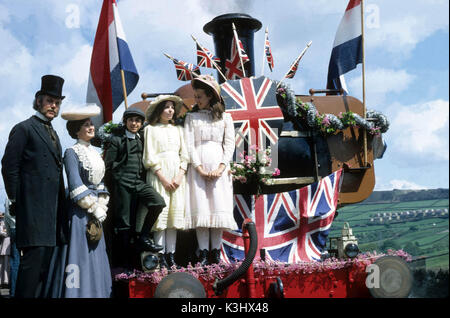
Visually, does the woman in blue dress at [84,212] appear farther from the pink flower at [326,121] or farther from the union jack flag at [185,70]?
the pink flower at [326,121]

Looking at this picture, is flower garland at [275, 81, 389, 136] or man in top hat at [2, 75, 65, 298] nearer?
man in top hat at [2, 75, 65, 298]

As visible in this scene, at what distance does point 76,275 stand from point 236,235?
191 cm

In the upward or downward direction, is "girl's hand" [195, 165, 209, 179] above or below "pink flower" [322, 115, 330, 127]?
below

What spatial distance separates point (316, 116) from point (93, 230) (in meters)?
3.23

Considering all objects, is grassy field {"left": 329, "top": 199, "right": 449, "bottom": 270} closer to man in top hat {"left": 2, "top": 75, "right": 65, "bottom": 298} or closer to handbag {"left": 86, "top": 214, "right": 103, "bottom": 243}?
handbag {"left": 86, "top": 214, "right": 103, "bottom": 243}

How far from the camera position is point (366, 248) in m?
5.61

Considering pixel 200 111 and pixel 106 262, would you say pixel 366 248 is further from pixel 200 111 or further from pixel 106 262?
pixel 106 262

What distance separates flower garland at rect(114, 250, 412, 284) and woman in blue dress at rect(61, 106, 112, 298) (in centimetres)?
27

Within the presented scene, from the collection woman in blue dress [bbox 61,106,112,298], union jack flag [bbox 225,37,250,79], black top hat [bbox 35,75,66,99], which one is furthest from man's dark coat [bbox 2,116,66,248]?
union jack flag [bbox 225,37,250,79]

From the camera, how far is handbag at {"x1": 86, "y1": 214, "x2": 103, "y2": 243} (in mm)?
4809

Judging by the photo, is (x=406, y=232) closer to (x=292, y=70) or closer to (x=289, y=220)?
(x=289, y=220)

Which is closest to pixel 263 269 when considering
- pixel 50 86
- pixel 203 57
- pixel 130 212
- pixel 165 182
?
pixel 165 182

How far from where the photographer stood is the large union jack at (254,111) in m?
6.25

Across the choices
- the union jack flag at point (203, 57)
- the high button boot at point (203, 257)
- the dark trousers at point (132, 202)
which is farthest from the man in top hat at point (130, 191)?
the union jack flag at point (203, 57)
